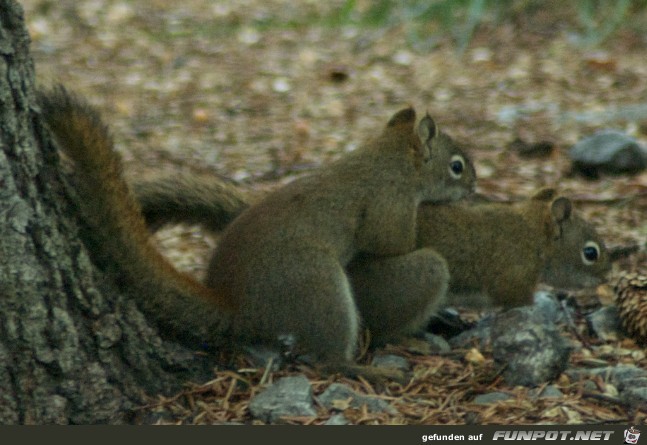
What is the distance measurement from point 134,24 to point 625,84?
12.4 feet

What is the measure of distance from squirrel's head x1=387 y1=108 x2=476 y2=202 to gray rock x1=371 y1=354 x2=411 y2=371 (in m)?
0.66

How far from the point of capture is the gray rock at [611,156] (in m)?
5.34

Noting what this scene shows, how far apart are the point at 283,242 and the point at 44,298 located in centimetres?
86

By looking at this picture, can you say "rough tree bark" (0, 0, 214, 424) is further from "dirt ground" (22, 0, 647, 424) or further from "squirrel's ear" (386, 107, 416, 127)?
"squirrel's ear" (386, 107, 416, 127)

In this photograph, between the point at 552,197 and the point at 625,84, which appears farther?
the point at 625,84

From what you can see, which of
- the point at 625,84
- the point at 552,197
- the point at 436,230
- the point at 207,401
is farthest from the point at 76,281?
the point at 625,84

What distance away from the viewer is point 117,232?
301cm

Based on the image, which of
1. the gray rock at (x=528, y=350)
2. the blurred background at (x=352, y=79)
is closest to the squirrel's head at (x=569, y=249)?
the blurred background at (x=352, y=79)

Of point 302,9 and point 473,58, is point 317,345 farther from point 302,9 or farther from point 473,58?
point 302,9

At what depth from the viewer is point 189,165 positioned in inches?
220

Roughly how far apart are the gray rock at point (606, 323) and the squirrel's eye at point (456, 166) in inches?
29.2

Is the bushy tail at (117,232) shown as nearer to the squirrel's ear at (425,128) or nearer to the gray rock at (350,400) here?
the gray rock at (350,400)

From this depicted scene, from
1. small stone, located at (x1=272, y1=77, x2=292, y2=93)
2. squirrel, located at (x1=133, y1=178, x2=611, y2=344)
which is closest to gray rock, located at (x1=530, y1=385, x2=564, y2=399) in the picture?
squirrel, located at (x1=133, y1=178, x2=611, y2=344)

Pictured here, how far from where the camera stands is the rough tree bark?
2719mm
